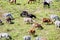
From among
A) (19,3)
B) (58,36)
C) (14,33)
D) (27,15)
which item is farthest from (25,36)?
(19,3)

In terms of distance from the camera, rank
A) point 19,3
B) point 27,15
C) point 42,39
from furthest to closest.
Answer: point 19,3 → point 27,15 → point 42,39

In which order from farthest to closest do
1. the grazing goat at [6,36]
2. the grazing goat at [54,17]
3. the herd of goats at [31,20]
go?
the grazing goat at [54,17], the herd of goats at [31,20], the grazing goat at [6,36]

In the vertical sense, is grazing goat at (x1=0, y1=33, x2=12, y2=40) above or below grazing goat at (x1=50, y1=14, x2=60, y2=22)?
below

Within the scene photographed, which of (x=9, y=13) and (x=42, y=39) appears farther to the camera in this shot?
(x=9, y=13)

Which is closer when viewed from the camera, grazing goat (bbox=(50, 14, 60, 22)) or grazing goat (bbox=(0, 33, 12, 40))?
grazing goat (bbox=(0, 33, 12, 40))

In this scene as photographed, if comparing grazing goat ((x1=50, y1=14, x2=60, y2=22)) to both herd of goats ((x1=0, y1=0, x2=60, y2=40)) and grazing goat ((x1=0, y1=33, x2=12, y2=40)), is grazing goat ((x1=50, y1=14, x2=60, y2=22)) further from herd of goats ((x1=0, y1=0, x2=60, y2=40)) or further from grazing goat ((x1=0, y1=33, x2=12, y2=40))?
grazing goat ((x1=0, y1=33, x2=12, y2=40))

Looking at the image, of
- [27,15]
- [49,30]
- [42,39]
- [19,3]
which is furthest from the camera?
[19,3]

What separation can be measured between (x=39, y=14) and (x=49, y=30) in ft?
10.3

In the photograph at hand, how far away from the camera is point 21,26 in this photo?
2066 centimetres

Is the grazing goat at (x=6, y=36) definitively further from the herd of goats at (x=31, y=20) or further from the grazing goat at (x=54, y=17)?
the grazing goat at (x=54, y=17)

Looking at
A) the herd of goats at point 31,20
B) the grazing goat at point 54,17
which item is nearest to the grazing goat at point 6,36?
the herd of goats at point 31,20

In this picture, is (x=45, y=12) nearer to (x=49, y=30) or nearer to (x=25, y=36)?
(x=49, y=30)

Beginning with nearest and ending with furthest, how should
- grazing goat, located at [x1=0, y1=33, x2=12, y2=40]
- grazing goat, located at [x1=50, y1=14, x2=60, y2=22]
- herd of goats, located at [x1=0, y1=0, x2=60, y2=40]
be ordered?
grazing goat, located at [x1=0, y1=33, x2=12, y2=40] < herd of goats, located at [x1=0, y1=0, x2=60, y2=40] < grazing goat, located at [x1=50, y1=14, x2=60, y2=22]

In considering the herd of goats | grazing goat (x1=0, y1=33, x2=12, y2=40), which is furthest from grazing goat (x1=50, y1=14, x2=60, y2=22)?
grazing goat (x1=0, y1=33, x2=12, y2=40)
